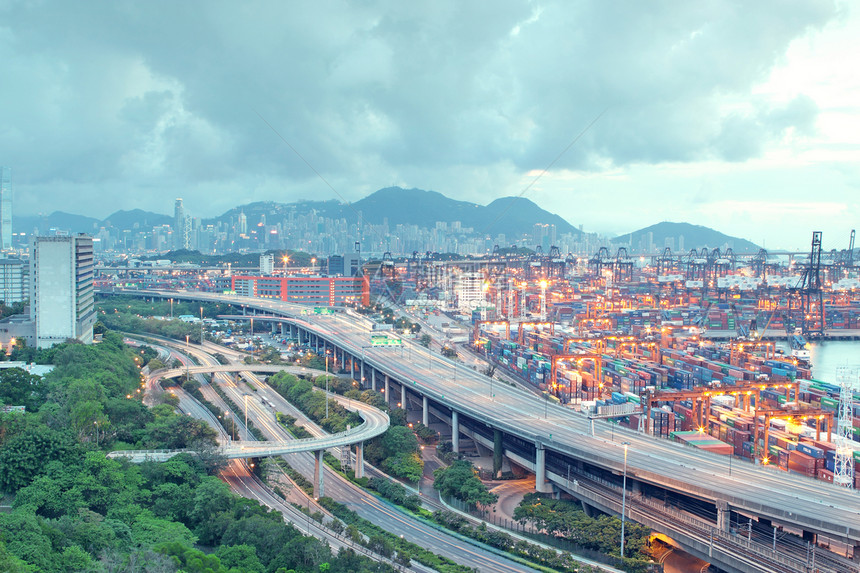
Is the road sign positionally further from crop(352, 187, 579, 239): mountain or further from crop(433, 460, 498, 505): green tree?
crop(352, 187, 579, 239): mountain

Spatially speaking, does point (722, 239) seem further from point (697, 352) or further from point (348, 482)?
point (348, 482)

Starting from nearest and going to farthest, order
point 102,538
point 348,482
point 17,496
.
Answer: point 102,538 < point 17,496 < point 348,482

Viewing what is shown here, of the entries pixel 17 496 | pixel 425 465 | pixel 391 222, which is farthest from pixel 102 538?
pixel 391 222

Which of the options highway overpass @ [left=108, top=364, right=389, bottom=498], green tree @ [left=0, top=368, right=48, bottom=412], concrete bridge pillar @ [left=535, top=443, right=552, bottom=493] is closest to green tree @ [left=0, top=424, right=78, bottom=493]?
highway overpass @ [left=108, top=364, right=389, bottom=498]

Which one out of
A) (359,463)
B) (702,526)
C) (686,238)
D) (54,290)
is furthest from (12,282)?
(686,238)

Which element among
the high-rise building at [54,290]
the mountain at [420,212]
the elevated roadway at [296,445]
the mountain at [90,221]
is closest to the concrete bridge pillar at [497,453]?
the elevated roadway at [296,445]

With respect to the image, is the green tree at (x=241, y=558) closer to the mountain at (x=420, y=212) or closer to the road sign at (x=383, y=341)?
the road sign at (x=383, y=341)

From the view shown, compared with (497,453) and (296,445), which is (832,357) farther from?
(296,445)
